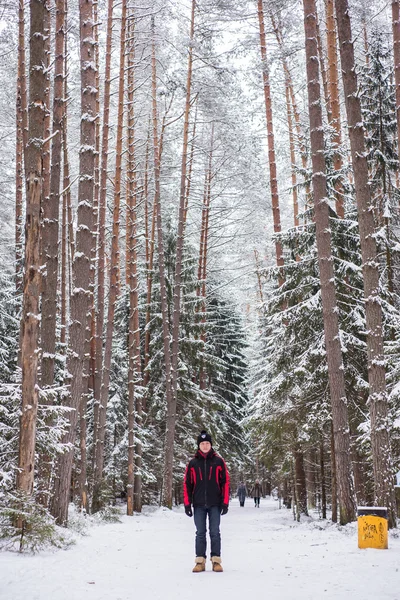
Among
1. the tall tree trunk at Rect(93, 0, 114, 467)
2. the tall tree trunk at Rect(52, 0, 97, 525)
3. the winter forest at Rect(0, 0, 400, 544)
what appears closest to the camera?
the winter forest at Rect(0, 0, 400, 544)

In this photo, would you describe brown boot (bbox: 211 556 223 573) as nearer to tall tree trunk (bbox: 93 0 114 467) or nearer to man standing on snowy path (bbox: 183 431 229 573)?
man standing on snowy path (bbox: 183 431 229 573)

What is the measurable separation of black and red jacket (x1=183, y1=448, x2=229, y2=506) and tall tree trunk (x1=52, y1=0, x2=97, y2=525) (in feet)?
12.3

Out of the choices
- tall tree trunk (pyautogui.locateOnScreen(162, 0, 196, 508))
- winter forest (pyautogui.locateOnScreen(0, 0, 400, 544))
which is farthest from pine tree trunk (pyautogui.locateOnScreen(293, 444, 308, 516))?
tall tree trunk (pyautogui.locateOnScreen(162, 0, 196, 508))

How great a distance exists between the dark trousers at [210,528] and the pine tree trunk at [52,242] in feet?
15.5

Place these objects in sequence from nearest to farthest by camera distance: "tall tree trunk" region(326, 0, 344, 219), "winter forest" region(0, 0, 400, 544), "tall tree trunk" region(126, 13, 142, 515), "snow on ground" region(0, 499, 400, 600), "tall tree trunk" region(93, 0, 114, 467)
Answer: "snow on ground" region(0, 499, 400, 600) < "winter forest" region(0, 0, 400, 544) < "tall tree trunk" region(93, 0, 114, 467) < "tall tree trunk" region(326, 0, 344, 219) < "tall tree trunk" region(126, 13, 142, 515)

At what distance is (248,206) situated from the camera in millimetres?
24281

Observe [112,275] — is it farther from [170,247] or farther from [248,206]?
[248,206]

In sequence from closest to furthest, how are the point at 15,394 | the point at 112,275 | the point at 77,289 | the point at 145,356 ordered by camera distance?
the point at 15,394 < the point at 77,289 < the point at 112,275 < the point at 145,356

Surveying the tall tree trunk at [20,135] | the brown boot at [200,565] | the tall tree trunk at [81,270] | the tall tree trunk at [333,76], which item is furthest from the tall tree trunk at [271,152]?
the brown boot at [200,565]

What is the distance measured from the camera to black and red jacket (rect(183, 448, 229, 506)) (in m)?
6.99

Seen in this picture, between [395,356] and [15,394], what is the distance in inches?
302

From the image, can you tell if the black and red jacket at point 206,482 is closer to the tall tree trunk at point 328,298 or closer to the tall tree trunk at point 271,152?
the tall tree trunk at point 328,298

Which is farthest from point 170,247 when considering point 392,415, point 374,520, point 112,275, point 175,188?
point 374,520

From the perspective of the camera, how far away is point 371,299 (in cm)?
990
